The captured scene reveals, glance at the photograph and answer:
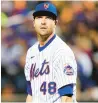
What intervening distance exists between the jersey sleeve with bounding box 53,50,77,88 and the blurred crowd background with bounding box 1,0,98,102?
374cm

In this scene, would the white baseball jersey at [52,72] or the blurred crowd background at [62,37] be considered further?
the blurred crowd background at [62,37]

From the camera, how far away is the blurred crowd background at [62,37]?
771cm

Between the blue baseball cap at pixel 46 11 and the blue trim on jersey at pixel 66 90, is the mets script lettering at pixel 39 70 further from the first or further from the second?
the blue baseball cap at pixel 46 11

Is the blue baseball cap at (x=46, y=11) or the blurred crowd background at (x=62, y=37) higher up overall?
the blue baseball cap at (x=46, y=11)

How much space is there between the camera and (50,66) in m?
3.70

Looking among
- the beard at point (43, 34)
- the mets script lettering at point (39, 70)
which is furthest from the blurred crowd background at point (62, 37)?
the beard at point (43, 34)

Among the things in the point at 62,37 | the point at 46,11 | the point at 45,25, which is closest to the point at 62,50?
the point at 45,25

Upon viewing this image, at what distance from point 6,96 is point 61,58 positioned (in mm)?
4230

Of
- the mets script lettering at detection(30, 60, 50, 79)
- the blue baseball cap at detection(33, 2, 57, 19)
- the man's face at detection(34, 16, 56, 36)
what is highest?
the blue baseball cap at detection(33, 2, 57, 19)

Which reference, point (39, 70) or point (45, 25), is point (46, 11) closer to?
point (45, 25)

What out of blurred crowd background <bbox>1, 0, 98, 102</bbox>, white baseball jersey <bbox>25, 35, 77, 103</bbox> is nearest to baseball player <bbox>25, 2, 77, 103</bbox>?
white baseball jersey <bbox>25, 35, 77, 103</bbox>

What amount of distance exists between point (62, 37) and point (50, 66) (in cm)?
443

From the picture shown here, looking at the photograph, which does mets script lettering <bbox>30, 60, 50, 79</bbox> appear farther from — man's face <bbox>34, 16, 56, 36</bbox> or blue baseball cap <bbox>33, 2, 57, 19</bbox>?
blue baseball cap <bbox>33, 2, 57, 19</bbox>

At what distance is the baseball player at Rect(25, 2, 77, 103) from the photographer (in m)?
3.64
